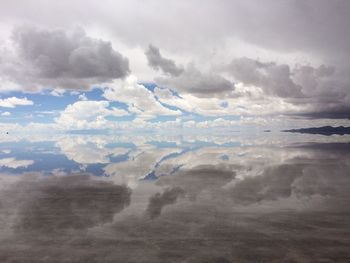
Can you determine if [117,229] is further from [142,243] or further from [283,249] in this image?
[283,249]

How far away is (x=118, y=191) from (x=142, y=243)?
16.7 m

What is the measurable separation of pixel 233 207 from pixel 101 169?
3321 cm

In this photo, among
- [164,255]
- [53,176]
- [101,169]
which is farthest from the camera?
[101,169]

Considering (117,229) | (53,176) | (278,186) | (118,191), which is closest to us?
(117,229)

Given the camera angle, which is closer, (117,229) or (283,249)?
(283,249)

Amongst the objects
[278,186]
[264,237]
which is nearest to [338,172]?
[278,186]

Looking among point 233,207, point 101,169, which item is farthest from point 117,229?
point 101,169

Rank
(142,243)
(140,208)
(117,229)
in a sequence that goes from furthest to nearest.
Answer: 1. (140,208)
2. (117,229)
3. (142,243)

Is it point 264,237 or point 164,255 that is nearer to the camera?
point 164,255

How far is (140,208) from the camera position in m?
30.1

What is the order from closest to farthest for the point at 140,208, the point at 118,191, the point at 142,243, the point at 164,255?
the point at 164,255 < the point at 142,243 < the point at 140,208 < the point at 118,191

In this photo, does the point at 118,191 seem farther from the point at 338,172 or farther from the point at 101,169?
the point at 338,172

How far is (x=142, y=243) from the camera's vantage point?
21844 millimetres

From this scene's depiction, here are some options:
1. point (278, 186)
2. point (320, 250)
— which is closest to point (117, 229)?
point (320, 250)
